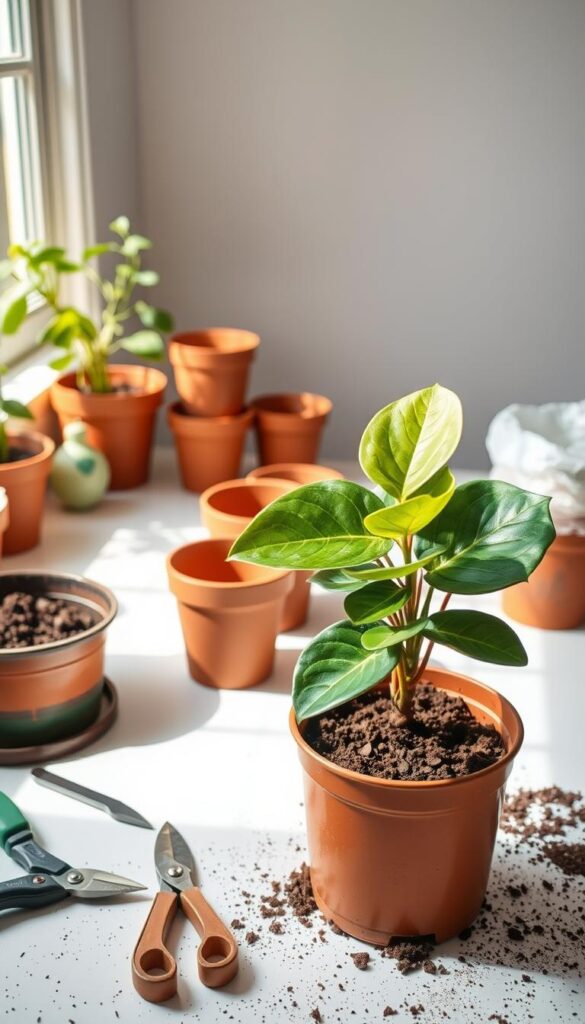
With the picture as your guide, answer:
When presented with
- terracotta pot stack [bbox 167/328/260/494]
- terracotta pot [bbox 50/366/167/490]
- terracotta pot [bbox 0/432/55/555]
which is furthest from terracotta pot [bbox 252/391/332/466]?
terracotta pot [bbox 0/432/55/555]

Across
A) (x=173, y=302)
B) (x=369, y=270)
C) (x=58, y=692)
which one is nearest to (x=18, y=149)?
Result: (x=173, y=302)

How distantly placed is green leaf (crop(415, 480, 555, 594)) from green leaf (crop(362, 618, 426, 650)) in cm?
4

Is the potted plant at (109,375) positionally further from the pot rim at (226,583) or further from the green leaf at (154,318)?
the pot rim at (226,583)

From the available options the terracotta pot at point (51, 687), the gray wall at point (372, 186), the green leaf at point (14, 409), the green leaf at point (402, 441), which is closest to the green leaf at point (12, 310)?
the green leaf at point (14, 409)

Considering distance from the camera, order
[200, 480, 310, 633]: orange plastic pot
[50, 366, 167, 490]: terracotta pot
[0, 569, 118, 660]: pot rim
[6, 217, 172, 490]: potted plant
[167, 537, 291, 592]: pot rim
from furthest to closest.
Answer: [50, 366, 167, 490]: terracotta pot
[6, 217, 172, 490]: potted plant
[200, 480, 310, 633]: orange plastic pot
[167, 537, 291, 592]: pot rim
[0, 569, 118, 660]: pot rim

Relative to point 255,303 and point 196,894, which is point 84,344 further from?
point 196,894

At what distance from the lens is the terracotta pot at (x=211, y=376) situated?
226 cm

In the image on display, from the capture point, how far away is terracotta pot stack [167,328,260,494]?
2270mm

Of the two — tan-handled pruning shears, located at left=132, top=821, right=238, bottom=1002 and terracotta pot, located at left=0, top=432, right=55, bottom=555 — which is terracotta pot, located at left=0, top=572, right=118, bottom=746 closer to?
tan-handled pruning shears, located at left=132, top=821, right=238, bottom=1002

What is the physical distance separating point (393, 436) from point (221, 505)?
2.70 feet

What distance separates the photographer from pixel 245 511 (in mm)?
1904

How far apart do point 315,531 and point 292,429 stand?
125 centimetres

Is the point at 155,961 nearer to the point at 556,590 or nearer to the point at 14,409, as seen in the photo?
the point at 556,590

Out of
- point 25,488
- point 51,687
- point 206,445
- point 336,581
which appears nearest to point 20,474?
point 25,488
